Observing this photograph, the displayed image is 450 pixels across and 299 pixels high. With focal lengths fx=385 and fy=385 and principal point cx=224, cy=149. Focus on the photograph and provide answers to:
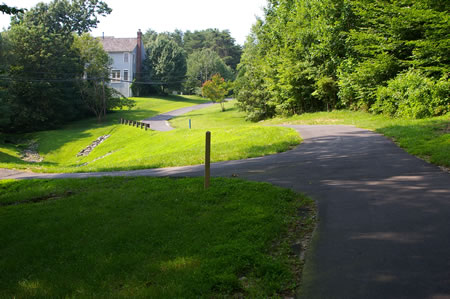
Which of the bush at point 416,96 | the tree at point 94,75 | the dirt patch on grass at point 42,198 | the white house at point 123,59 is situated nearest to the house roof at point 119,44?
the white house at point 123,59

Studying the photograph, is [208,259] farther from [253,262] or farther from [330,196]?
[330,196]

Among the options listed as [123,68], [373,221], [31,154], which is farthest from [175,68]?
[373,221]

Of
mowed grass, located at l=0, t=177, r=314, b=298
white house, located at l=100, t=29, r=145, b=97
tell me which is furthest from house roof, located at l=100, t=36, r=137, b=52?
mowed grass, located at l=0, t=177, r=314, b=298

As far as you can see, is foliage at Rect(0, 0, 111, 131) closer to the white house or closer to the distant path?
the distant path

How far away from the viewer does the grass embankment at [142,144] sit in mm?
16491

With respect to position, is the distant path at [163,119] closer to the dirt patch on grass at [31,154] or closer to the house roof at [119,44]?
the dirt patch on grass at [31,154]

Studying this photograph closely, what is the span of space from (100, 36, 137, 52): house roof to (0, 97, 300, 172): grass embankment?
13096mm

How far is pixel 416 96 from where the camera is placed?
1919 cm

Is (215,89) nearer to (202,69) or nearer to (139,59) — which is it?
(202,69)

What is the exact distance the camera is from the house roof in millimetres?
78438

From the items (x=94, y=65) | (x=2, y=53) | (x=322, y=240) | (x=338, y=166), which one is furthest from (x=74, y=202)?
(x=94, y=65)

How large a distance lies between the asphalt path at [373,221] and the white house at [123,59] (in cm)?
7138

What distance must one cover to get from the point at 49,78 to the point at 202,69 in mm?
40977

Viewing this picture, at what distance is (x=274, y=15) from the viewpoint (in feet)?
138
